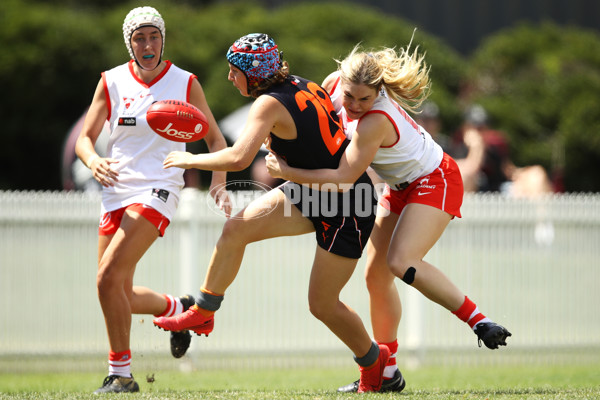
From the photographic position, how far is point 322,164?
5.43 meters

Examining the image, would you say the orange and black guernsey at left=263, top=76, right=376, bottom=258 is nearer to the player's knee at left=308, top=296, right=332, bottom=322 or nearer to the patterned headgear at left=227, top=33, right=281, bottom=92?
the patterned headgear at left=227, top=33, right=281, bottom=92

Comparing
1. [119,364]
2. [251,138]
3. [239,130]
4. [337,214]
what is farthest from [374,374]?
[239,130]

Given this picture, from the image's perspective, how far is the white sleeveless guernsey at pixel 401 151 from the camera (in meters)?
5.50

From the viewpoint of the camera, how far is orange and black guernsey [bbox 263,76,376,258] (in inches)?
211

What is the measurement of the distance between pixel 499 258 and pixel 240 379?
3095 mm

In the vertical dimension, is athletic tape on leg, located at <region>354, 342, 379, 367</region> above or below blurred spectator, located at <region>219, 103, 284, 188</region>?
below

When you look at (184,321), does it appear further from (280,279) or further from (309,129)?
(280,279)

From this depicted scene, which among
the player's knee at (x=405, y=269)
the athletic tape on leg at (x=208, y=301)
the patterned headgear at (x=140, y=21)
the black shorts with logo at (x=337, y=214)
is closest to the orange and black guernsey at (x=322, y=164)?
the black shorts with logo at (x=337, y=214)

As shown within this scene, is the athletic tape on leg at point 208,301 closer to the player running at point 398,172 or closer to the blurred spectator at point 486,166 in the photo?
the player running at point 398,172

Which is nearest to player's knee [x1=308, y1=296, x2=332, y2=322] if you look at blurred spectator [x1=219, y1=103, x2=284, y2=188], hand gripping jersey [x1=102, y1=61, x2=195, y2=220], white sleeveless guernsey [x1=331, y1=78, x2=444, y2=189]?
white sleeveless guernsey [x1=331, y1=78, x2=444, y2=189]

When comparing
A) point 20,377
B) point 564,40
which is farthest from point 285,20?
point 20,377

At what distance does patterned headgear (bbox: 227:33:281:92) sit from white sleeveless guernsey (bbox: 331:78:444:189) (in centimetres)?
62

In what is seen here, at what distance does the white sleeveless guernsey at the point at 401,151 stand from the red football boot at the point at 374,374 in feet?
3.59

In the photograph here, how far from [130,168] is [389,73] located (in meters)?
1.79
